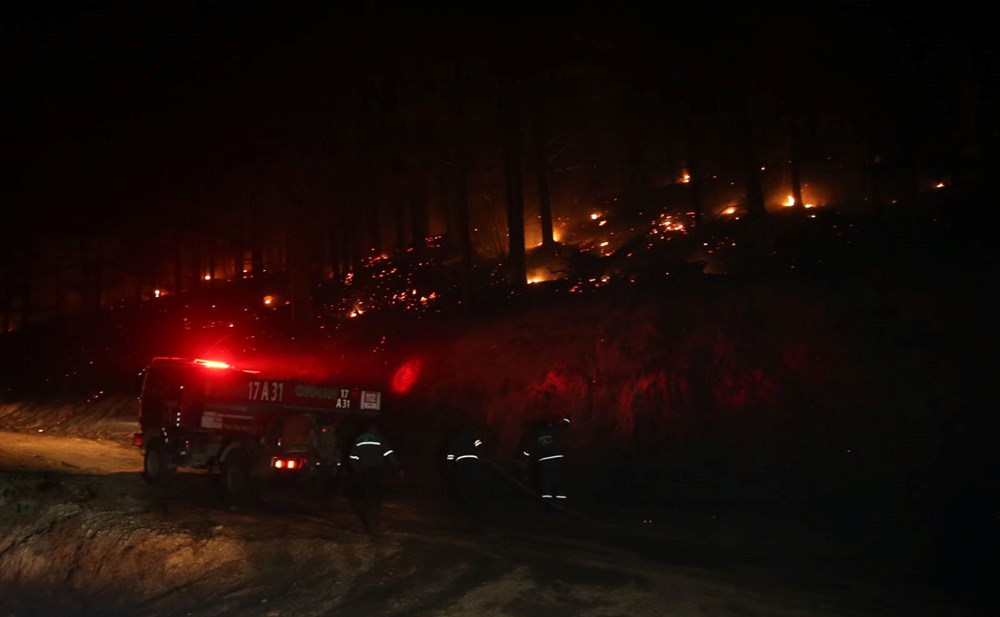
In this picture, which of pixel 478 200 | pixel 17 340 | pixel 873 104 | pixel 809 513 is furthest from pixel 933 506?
pixel 17 340

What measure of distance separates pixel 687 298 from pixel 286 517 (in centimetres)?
1152

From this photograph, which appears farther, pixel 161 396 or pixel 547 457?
pixel 161 396

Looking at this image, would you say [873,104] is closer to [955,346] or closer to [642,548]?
[955,346]

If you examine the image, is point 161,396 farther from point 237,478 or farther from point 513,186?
point 513,186

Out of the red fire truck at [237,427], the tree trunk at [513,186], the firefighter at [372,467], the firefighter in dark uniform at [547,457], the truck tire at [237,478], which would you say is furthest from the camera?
the tree trunk at [513,186]

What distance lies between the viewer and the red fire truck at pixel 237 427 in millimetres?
16109

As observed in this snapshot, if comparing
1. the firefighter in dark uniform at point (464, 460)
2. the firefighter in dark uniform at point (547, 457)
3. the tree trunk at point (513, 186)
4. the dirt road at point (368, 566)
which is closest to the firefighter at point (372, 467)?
the dirt road at point (368, 566)

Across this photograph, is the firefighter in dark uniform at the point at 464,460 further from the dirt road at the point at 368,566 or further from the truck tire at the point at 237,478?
the truck tire at the point at 237,478

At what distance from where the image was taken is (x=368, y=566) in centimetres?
1080

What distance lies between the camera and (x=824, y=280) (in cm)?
1895

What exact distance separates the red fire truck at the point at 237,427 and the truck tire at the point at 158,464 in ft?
0.07

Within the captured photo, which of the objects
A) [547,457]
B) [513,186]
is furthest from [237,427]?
[513,186]

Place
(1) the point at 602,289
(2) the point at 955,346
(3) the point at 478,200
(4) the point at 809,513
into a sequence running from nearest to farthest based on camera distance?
1. (4) the point at 809,513
2. (2) the point at 955,346
3. (1) the point at 602,289
4. (3) the point at 478,200

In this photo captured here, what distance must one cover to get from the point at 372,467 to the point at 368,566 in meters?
2.33
